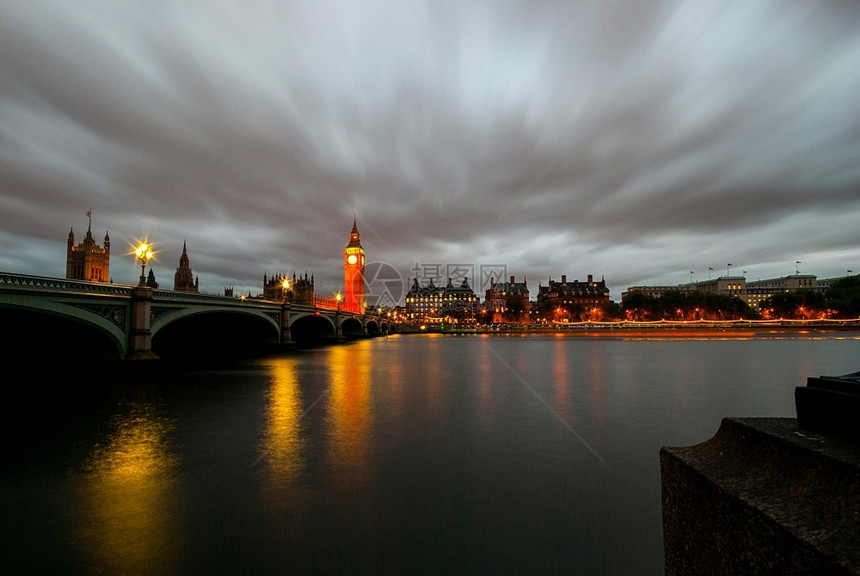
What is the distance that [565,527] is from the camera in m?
7.01

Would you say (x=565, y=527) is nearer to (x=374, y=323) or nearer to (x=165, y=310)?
(x=165, y=310)

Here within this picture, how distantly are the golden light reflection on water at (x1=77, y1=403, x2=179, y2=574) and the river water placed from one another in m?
0.04

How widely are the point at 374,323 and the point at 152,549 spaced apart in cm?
13007

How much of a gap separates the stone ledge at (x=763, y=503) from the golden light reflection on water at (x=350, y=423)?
756 cm

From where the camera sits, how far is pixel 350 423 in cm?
1452

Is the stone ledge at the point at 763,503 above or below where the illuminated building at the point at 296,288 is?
below

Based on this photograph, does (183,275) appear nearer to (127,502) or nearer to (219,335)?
(219,335)

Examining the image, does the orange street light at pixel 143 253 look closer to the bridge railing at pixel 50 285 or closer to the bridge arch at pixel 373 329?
the bridge railing at pixel 50 285

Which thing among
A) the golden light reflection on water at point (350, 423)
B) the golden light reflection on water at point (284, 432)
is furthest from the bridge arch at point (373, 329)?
the golden light reflection on water at point (284, 432)

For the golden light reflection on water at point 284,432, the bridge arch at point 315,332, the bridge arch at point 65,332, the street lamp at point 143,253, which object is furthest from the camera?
the bridge arch at point 315,332

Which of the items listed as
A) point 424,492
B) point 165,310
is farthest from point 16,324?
point 424,492

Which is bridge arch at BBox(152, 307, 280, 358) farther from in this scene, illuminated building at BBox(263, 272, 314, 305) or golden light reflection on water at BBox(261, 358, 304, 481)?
illuminated building at BBox(263, 272, 314, 305)

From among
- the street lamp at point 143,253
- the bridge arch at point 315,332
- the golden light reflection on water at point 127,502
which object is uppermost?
the street lamp at point 143,253

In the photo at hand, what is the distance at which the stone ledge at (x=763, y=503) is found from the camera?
1895mm
